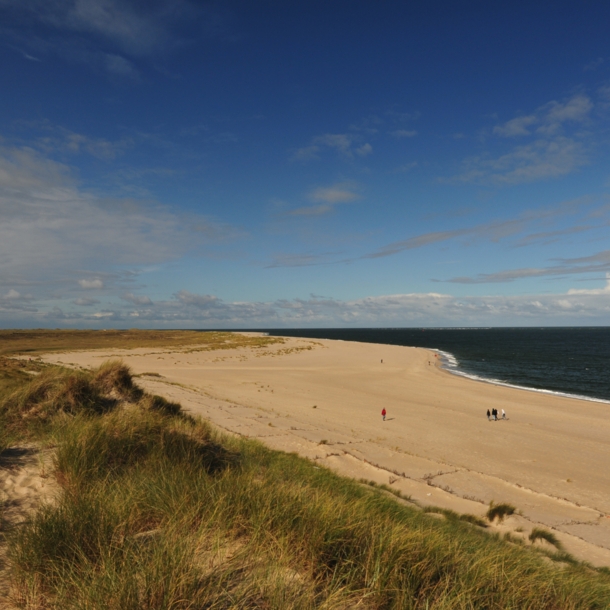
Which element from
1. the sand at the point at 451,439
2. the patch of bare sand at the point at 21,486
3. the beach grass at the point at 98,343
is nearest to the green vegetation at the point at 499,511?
the sand at the point at 451,439

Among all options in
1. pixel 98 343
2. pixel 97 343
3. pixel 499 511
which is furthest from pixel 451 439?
pixel 97 343

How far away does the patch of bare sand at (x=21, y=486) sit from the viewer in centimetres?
478

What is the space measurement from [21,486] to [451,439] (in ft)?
58.2

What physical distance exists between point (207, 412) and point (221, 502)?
15126mm

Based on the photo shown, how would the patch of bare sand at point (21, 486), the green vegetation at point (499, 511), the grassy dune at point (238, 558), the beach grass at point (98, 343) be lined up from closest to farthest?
the grassy dune at point (238, 558)
the patch of bare sand at point (21, 486)
the green vegetation at point (499, 511)
the beach grass at point (98, 343)

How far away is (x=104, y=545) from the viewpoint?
3.87m

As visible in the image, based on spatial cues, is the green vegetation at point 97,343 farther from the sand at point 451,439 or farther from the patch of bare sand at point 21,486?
the patch of bare sand at point 21,486

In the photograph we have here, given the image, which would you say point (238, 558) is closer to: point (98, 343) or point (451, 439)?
point (451, 439)

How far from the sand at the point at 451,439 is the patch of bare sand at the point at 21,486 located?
807cm

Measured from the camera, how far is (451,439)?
18.8m

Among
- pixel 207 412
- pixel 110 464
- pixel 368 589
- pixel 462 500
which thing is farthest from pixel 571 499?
pixel 207 412

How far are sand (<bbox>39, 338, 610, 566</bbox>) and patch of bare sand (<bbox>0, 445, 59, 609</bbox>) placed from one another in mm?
8069

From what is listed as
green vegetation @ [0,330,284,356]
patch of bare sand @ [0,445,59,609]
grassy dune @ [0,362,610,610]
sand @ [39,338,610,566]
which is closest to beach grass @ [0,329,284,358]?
green vegetation @ [0,330,284,356]

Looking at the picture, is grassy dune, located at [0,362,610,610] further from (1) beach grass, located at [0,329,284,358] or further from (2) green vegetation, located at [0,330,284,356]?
(2) green vegetation, located at [0,330,284,356]
